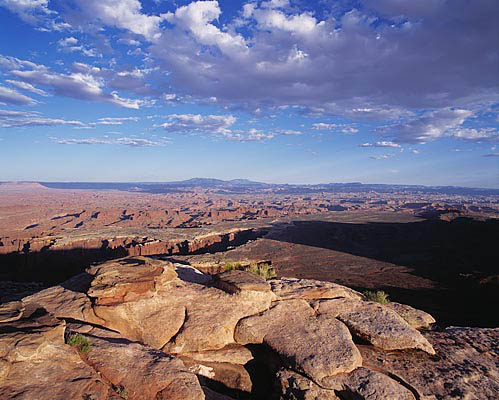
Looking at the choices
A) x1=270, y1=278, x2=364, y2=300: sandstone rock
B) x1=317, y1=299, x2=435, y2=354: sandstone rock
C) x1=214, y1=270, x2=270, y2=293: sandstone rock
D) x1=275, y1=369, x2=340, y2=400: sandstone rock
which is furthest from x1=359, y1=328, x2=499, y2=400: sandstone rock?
x1=214, y1=270, x2=270, y2=293: sandstone rock

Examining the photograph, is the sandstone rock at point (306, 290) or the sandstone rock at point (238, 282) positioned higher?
the sandstone rock at point (238, 282)

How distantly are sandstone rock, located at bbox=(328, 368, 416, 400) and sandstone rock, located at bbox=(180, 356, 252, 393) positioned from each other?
6.71ft

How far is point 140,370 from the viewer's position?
5.56 meters

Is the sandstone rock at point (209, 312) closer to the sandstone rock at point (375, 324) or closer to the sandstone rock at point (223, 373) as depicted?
the sandstone rock at point (223, 373)

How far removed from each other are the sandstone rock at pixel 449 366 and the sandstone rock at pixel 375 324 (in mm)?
236

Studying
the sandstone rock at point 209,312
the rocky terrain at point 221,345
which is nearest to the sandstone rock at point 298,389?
the rocky terrain at point 221,345

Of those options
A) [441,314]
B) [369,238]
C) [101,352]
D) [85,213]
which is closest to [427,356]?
[101,352]

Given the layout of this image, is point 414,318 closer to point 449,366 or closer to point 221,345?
point 449,366

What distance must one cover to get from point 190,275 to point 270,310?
3744mm

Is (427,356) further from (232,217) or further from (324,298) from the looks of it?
(232,217)

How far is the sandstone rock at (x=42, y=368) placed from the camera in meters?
4.53

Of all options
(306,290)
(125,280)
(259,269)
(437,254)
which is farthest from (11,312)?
(437,254)

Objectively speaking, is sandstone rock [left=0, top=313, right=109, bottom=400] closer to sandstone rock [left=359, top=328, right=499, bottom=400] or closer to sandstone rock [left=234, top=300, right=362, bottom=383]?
sandstone rock [left=234, top=300, right=362, bottom=383]

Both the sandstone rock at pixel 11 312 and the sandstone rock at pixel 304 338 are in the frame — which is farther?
the sandstone rock at pixel 304 338
